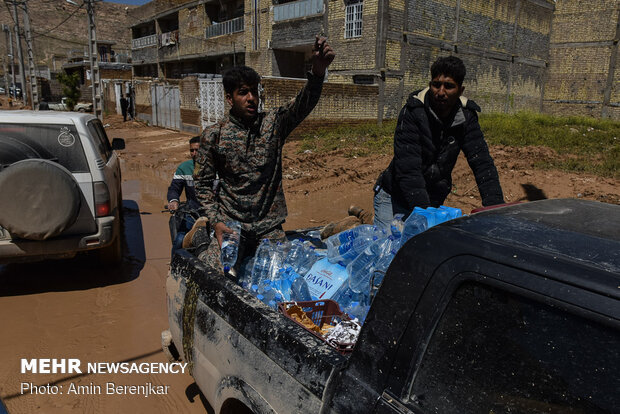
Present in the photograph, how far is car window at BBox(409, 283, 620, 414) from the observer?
1061mm

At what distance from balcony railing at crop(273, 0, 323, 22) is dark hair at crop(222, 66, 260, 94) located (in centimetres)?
1845

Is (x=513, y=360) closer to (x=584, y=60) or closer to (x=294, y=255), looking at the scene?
(x=294, y=255)

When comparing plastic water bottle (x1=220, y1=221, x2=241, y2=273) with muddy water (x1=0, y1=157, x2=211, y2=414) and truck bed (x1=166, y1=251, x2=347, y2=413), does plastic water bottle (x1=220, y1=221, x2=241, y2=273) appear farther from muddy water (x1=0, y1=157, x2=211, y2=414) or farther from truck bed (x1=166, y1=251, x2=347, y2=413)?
muddy water (x1=0, y1=157, x2=211, y2=414)

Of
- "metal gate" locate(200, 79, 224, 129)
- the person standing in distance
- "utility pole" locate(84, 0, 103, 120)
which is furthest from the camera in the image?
"utility pole" locate(84, 0, 103, 120)

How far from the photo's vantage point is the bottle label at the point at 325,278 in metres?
2.55

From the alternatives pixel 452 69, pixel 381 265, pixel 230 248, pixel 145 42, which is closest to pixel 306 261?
pixel 230 248

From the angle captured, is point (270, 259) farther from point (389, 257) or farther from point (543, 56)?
point (543, 56)

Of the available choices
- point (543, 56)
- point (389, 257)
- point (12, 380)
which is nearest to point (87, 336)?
point (12, 380)

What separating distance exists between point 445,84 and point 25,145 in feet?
13.2

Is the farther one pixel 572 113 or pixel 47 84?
pixel 47 84

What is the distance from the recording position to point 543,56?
86.0 feet

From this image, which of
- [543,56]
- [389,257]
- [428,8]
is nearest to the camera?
[389,257]

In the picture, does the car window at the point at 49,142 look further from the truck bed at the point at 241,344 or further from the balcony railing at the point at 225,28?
the balcony railing at the point at 225,28

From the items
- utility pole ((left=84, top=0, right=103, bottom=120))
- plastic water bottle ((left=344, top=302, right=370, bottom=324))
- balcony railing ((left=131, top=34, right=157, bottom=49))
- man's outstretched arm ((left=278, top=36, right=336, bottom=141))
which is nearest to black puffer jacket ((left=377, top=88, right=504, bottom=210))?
man's outstretched arm ((left=278, top=36, right=336, bottom=141))
